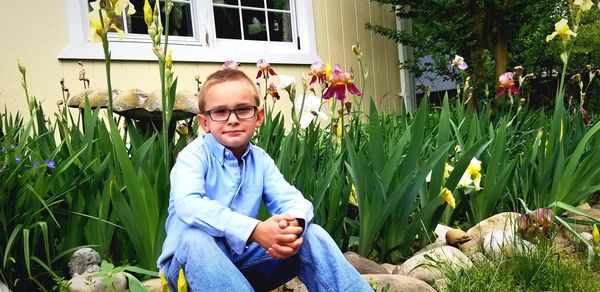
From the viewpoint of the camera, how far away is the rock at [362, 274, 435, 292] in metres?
1.75

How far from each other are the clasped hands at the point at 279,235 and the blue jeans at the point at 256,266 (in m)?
0.09

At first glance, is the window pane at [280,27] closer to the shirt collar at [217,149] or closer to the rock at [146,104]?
the rock at [146,104]

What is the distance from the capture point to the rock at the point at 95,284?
162cm

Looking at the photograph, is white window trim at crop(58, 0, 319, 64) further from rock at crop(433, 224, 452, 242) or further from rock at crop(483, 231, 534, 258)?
rock at crop(483, 231, 534, 258)

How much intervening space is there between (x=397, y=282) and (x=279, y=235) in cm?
59

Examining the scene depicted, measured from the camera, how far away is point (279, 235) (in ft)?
4.33

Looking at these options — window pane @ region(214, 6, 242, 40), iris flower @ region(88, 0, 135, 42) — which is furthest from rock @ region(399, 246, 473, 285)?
window pane @ region(214, 6, 242, 40)

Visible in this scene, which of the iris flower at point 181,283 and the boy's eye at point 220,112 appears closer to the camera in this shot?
the iris flower at point 181,283

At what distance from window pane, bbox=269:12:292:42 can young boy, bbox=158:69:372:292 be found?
436 cm

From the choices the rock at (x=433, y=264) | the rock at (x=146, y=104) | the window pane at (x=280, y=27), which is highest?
the window pane at (x=280, y=27)

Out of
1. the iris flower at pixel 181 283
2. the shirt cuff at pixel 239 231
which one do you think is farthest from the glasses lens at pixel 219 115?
the iris flower at pixel 181 283

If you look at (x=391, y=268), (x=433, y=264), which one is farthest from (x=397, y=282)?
(x=391, y=268)

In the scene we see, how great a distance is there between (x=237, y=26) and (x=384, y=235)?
12.1ft

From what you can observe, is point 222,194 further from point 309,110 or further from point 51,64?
point 51,64
